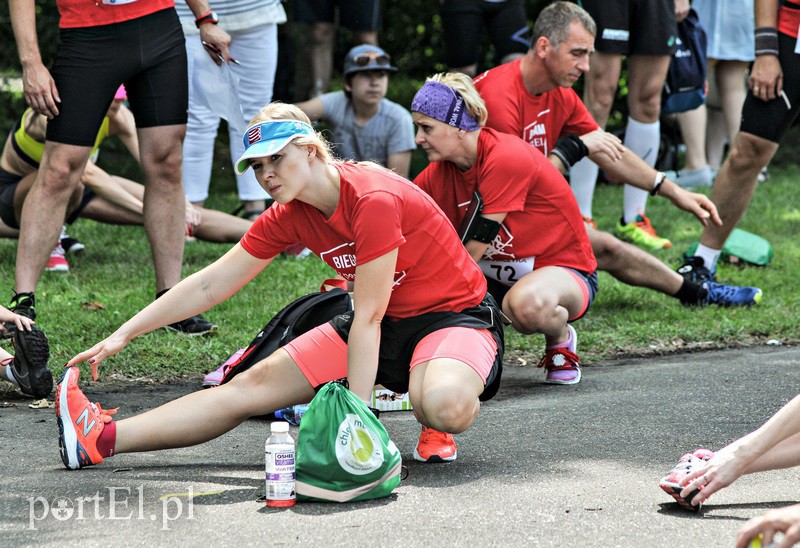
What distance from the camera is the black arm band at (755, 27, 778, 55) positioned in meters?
5.64

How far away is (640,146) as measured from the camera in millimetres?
7367

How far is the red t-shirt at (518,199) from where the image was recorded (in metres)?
4.60

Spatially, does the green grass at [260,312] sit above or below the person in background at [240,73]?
below

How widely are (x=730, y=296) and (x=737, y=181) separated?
61 cm

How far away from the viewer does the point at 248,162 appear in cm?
359

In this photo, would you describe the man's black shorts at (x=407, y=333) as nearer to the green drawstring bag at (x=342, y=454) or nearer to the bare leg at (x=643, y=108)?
the green drawstring bag at (x=342, y=454)

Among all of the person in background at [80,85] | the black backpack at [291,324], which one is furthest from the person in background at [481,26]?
the black backpack at [291,324]

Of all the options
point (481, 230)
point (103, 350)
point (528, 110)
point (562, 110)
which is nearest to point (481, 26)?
point (562, 110)

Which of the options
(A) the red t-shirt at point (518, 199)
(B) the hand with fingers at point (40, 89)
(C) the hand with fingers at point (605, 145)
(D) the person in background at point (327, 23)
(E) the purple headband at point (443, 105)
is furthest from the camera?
(D) the person in background at point (327, 23)

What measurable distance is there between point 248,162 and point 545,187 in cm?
160

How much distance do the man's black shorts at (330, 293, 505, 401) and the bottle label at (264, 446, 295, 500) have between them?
2.41ft

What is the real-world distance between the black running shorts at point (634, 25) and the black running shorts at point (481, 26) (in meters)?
0.92

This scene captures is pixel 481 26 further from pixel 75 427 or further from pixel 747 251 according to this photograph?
pixel 75 427

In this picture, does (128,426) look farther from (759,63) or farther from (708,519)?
(759,63)
